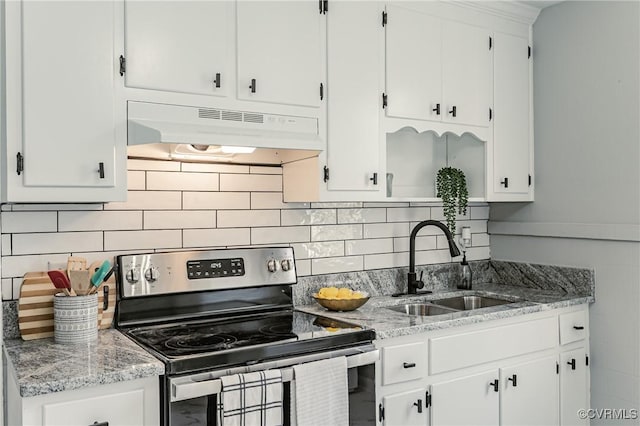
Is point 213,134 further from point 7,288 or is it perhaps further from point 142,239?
point 7,288

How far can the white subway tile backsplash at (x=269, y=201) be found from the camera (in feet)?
8.92

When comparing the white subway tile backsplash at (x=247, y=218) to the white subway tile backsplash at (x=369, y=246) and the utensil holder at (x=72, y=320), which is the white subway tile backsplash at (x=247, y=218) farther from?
the utensil holder at (x=72, y=320)

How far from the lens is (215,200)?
261 centimetres

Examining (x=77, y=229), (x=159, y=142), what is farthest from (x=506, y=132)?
(x=77, y=229)

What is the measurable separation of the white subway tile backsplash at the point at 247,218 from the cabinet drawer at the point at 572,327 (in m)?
1.52

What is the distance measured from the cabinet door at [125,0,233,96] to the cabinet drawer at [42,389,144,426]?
1.10m

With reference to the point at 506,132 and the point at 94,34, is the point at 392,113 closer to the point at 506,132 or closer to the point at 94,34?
the point at 506,132

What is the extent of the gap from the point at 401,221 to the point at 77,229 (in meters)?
1.68

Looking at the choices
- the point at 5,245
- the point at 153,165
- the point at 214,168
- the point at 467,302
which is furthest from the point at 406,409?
the point at 5,245

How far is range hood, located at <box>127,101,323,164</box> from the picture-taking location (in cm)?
207

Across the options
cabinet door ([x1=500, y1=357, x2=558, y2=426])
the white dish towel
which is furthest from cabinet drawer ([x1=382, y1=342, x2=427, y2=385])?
cabinet door ([x1=500, y1=357, x2=558, y2=426])

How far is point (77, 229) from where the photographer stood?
2295mm

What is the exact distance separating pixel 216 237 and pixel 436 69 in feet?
4.49

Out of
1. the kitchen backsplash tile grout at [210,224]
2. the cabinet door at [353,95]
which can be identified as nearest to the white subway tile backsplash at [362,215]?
the kitchen backsplash tile grout at [210,224]
